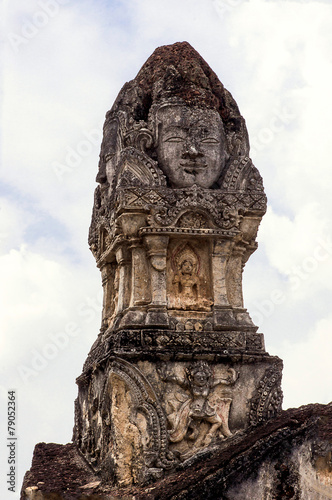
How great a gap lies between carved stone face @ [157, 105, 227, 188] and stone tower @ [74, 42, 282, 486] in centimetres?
2

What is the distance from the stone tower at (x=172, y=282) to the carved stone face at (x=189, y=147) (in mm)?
17

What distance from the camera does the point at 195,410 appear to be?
9578 mm

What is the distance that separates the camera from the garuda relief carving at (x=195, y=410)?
9.53 meters

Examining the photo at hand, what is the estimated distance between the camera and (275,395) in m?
10.1

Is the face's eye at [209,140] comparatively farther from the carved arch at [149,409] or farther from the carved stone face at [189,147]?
the carved arch at [149,409]

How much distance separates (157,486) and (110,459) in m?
0.88

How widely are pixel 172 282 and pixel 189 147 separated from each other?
1958 millimetres

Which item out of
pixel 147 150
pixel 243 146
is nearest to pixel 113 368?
pixel 147 150

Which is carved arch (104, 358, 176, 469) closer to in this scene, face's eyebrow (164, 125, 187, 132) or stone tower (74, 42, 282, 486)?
stone tower (74, 42, 282, 486)

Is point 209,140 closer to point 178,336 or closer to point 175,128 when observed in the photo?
point 175,128

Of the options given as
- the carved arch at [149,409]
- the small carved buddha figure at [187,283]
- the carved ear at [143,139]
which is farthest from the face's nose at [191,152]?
the carved arch at [149,409]

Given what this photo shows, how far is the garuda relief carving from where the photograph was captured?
31.3 ft

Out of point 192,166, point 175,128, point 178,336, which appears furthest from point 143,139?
point 178,336

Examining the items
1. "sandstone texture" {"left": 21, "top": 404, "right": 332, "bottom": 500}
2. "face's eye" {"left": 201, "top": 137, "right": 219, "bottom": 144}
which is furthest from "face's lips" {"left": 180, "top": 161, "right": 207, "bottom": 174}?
"sandstone texture" {"left": 21, "top": 404, "right": 332, "bottom": 500}
